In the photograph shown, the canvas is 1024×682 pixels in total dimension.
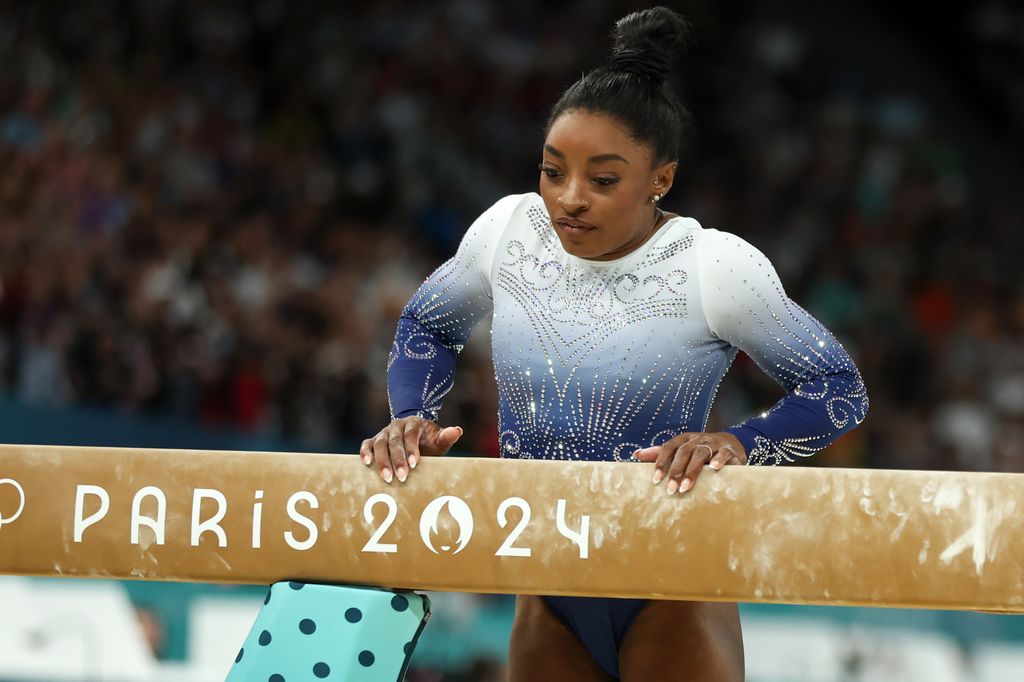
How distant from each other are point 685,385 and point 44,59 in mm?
5763

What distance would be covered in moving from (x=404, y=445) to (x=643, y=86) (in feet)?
2.49

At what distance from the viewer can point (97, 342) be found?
5812 millimetres

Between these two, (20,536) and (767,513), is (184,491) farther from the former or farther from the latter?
(767,513)

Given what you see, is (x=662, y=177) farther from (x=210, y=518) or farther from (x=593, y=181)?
(x=210, y=518)

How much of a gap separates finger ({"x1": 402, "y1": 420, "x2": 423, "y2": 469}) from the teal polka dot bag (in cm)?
24

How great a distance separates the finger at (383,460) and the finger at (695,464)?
503mm

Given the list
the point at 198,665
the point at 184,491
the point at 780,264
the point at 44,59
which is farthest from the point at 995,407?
the point at 184,491

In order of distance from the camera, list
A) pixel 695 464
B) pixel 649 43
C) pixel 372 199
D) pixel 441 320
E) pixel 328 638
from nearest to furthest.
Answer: pixel 695 464 < pixel 328 638 < pixel 649 43 < pixel 441 320 < pixel 372 199

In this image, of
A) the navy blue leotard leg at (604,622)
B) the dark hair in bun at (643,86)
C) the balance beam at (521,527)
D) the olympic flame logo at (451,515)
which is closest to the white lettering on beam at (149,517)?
the balance beam at (521,527)

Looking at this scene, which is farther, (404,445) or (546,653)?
(546,653)

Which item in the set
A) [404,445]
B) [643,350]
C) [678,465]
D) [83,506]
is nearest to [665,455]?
[678,465]

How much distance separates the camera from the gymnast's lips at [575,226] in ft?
7.68

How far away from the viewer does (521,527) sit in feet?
7.55

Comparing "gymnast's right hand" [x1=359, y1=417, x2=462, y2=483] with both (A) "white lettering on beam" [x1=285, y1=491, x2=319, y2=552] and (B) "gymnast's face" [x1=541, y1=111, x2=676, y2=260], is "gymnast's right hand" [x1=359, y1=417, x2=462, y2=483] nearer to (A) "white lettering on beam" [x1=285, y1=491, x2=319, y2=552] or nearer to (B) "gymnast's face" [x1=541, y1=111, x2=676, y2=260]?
(A) "white lettering on beam" [x1=285, y1=491, x2=319, y2=552]
